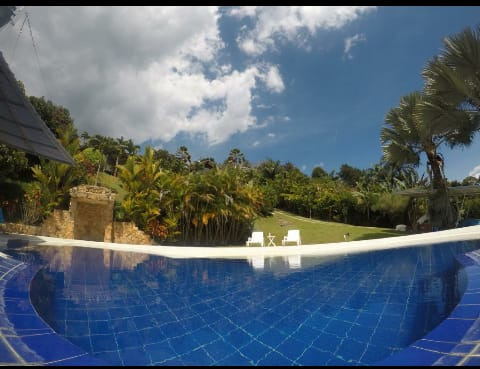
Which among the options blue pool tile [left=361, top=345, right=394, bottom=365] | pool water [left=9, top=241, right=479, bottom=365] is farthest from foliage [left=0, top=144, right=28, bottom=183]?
blue pool tile [left=361, top=345, right=394, bottom=365]

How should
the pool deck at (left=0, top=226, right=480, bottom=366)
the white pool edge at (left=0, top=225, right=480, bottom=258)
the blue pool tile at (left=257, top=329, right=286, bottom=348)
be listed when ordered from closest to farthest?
the pool deck at (left=0, top=226, right=480, bottom=366) < the blue pool tile at (left=257, top=329, right=286, bottom=348) < the white pool edge at (left=0, top=225, right=480, bottom=258)

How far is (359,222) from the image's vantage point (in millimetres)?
26672

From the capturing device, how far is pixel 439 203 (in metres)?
16.5

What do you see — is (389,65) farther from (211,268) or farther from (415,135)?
(211,268)

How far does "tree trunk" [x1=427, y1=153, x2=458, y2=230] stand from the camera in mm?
16250

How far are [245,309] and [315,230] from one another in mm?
18245

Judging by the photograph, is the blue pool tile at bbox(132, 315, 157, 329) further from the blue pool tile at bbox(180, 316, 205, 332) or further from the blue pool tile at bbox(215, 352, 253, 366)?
the blue pool tile at bbox(215, 352, 253, 366)

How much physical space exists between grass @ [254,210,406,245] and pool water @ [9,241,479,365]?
10360 mm

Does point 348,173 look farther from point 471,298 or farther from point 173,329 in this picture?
point 173,329

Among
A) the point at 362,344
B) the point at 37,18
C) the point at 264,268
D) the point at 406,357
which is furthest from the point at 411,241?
the point at 37,18

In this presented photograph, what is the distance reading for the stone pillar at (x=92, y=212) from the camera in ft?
47.8

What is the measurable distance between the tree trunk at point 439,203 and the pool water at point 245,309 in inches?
388

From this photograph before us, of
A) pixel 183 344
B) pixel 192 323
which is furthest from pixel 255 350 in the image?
pixel 192 323

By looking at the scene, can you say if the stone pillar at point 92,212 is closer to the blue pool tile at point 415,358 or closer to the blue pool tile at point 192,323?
the blue pool tile at point 192,323
